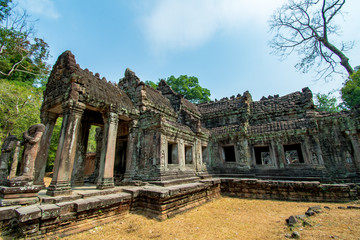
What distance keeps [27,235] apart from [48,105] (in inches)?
207

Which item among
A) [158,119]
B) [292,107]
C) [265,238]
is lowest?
[265,238]

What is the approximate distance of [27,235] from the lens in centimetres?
360

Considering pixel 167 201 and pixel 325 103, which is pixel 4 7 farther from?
pixel 325 103

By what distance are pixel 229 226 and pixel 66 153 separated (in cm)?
580

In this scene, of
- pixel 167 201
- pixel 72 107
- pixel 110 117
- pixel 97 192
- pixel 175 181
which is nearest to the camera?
pixel 97 192

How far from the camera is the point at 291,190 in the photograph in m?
8.44

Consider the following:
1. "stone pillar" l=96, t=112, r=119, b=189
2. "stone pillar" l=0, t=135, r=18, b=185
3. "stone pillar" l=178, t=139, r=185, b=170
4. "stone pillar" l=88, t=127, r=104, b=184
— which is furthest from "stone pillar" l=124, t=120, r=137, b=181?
"stone pillar" l=0, t=135, r=18, b=185

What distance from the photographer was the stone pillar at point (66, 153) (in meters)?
5.18

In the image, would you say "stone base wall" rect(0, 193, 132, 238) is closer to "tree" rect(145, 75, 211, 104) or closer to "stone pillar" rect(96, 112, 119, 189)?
"stone pillar" rect(96, 112, 119, 189)

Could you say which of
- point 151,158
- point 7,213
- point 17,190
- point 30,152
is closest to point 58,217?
point 7,213

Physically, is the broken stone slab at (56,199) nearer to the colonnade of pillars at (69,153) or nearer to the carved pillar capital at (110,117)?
the colonnade of pillars at (69,153)

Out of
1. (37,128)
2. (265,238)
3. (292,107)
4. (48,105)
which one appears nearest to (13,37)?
(48,105)

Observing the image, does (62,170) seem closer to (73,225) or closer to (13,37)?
(73,225)

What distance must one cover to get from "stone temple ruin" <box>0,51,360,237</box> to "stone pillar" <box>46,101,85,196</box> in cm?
3
